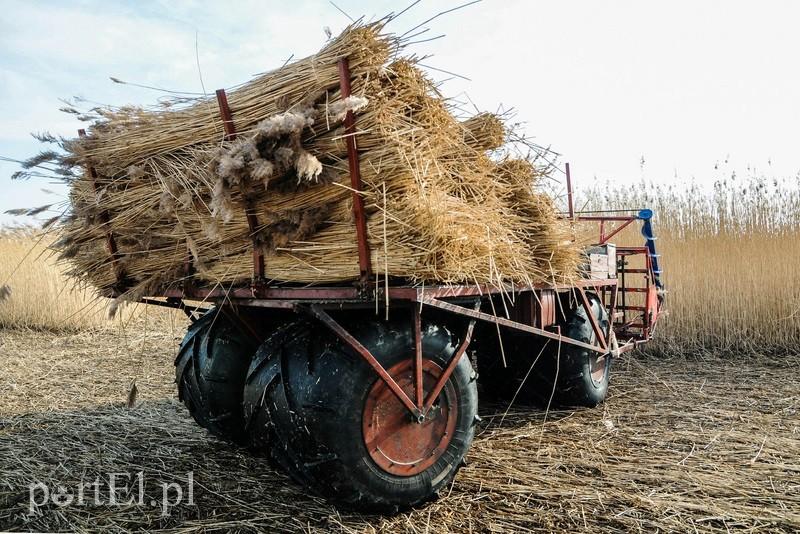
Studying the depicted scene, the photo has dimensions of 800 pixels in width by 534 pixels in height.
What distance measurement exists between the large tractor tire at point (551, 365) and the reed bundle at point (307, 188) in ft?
3.71

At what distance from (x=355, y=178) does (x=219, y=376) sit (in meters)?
1.82

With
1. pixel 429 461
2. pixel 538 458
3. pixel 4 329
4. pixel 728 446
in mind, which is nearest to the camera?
pixel 429 461

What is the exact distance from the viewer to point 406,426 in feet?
9.92

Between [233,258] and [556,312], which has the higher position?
[233,258]

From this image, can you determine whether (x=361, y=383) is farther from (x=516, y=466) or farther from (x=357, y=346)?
(x=516, y=466)

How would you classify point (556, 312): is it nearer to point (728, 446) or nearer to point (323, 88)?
point (728, 446)

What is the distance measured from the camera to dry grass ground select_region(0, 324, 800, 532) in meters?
3.01

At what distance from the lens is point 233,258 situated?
3.18m

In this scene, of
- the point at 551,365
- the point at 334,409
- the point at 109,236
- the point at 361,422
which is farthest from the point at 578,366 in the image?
the point at 109,236

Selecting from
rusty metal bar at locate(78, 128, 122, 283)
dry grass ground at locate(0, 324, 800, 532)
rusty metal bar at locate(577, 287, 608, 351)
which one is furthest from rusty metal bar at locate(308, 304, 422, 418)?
rusty metal bar at locate(577, 287, 608, 351)

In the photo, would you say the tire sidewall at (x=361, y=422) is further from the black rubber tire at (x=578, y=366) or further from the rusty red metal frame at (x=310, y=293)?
the black rubber tire at (x=578, y=366)

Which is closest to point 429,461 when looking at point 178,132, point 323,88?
point 323,88

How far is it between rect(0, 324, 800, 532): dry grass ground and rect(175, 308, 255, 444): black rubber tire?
26cm

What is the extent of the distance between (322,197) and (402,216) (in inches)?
15.9
